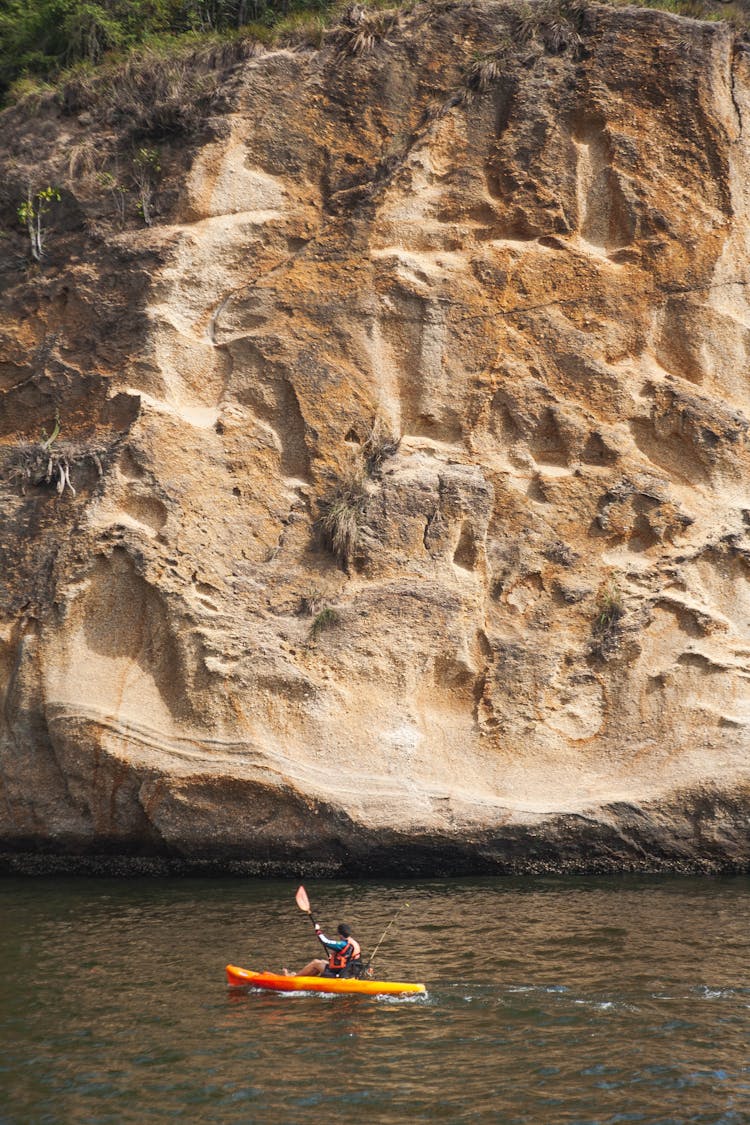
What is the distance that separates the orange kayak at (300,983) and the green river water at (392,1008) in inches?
3.6

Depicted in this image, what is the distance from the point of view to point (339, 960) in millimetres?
10062

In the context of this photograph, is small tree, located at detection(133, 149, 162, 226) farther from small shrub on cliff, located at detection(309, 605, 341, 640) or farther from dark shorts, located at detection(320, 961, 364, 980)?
dark shorts, located at detection(320, 961, 364, 980)

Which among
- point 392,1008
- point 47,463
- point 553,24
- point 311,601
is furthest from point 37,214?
point 392,1008

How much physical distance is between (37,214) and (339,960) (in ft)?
36.9

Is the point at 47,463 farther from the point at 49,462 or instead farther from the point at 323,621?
the point at 323,621

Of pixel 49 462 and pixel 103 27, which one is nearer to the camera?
pixel 49 462

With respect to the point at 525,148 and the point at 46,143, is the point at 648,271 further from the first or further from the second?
the point at 46,143

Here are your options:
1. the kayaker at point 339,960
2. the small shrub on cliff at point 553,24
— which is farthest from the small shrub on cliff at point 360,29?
the kayaker at point 339,960

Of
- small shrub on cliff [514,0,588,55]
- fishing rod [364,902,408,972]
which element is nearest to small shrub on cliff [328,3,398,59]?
small shrub on cliff [514,0,588,55]

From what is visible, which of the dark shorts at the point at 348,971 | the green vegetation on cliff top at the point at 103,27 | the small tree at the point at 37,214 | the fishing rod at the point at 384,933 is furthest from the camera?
the green vegetation on cliff top at the point at 103,27

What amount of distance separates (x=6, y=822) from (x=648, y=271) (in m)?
10.7

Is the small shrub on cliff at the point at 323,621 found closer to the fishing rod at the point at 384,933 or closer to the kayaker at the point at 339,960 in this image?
the fishing rod at the point at 384,933

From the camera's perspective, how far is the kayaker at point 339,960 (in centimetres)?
1007

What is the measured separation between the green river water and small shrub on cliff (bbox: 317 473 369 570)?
12.9ft
